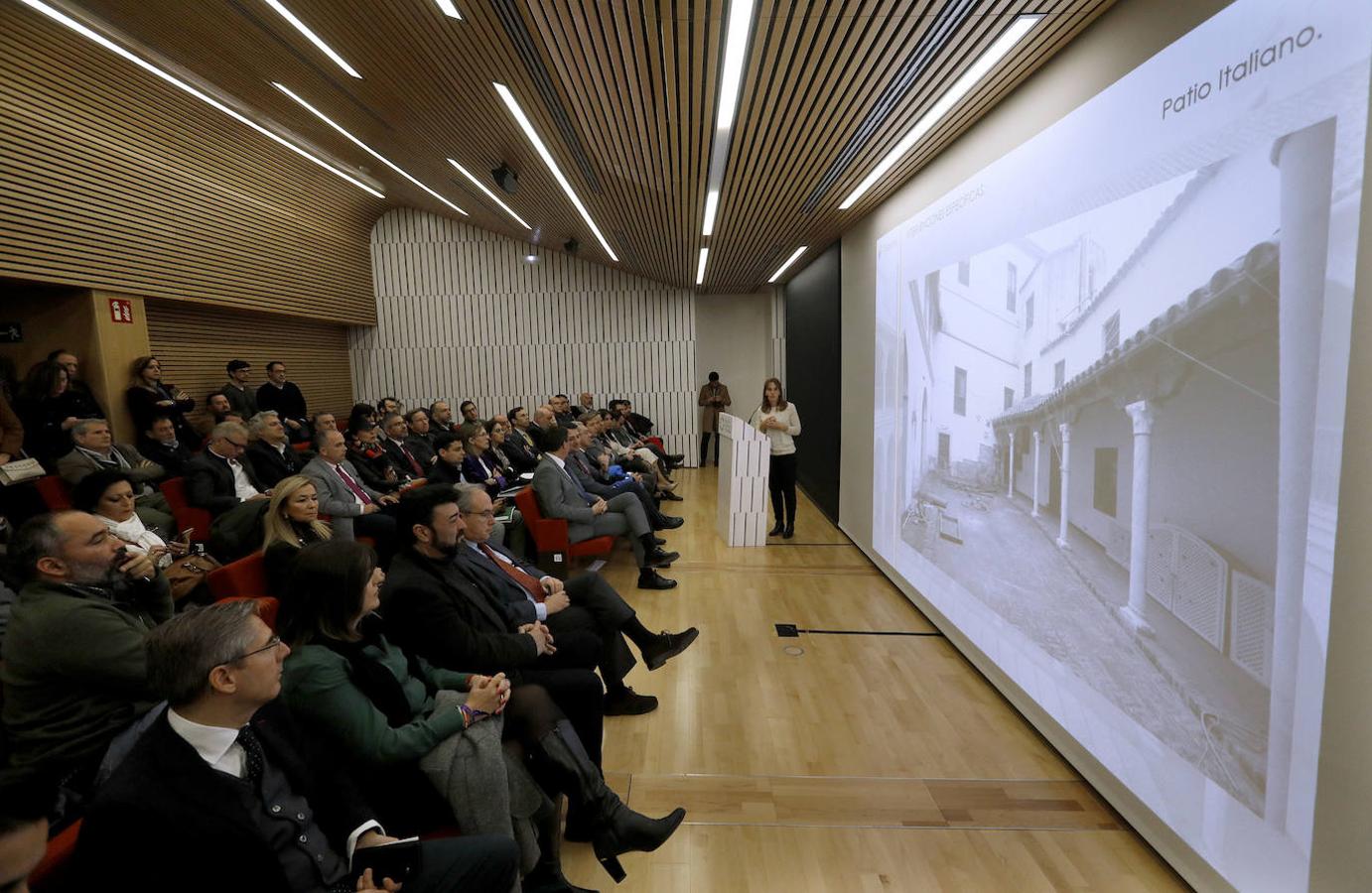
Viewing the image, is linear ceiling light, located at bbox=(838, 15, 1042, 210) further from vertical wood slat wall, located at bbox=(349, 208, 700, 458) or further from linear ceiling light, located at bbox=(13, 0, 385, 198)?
vertical wood slat wall, located at bbox=(349, 208, 700, 458)

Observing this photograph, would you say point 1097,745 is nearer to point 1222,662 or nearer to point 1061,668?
point 1061,668

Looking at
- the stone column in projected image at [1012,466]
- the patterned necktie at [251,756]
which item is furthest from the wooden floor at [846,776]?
the patterned necktie at [251,756]

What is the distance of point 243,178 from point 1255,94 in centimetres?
906

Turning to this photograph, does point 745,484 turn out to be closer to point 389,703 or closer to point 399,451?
point 399,451

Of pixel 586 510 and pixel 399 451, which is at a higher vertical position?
pixel 399 451

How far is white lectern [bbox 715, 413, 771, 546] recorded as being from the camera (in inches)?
235

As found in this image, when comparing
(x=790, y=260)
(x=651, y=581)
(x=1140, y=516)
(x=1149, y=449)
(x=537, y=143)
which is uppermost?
(x=537, y=143)

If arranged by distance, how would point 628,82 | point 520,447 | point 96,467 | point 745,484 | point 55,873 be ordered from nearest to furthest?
point 55,873 < point 628,82 < point 96,467 < point 745,484 < point 520,447

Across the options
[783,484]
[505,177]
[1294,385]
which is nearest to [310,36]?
[505,177]

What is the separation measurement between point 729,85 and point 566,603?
262 centimetres

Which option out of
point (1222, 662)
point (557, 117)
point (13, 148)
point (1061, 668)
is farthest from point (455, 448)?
point (1222, 662)

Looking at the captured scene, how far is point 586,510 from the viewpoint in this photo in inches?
190

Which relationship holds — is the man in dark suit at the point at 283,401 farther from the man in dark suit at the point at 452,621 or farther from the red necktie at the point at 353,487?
the man in dark suit at the point at 452,621

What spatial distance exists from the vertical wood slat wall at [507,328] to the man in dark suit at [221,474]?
6834mm
